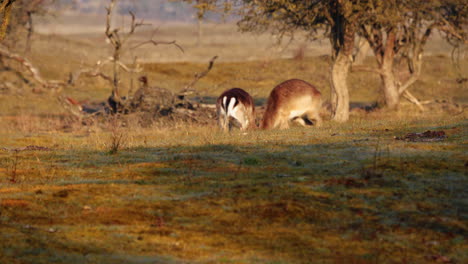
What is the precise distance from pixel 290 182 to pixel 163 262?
3987 mm

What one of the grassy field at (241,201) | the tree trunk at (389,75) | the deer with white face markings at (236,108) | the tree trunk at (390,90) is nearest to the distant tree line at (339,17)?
the tree trunk at (389,75)

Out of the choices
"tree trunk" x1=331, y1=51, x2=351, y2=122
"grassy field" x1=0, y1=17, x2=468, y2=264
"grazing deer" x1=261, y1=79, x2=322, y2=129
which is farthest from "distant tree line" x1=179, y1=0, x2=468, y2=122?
"grassy field" x1=0, y1=17, x2=468, y2=264

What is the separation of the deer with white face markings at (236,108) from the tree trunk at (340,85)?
6284 mm

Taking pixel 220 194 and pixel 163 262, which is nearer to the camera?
pixel 163 262

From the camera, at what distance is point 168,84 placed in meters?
50.0

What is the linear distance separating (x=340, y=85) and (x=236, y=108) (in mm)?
7387

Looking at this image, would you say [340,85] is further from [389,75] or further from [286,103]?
[389,75]

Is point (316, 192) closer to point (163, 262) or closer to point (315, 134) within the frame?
point (163, 262)

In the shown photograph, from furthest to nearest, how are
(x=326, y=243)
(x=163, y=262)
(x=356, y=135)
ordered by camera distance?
(x=356, y=135)
(x=326, y=243)
(x=163, y=262)

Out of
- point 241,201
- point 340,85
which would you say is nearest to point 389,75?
point 340,85

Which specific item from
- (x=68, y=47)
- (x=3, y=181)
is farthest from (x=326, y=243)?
(x=68, y=47)

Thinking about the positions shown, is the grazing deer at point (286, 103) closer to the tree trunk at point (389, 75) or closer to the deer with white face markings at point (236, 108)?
the deer with white face markings at point (236, 108)

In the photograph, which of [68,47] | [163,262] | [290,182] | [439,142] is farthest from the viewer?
[68,47]

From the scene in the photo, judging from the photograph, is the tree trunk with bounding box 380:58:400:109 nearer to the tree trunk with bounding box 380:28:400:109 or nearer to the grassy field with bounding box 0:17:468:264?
the tree trunk with bounding box 380:28:400:109
